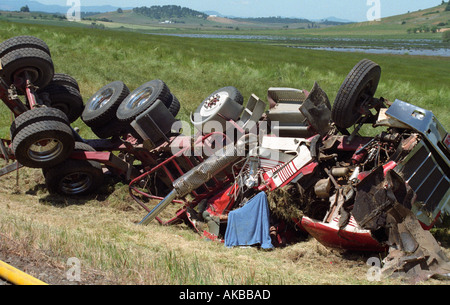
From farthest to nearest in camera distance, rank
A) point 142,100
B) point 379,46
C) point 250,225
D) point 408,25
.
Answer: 1. point 408,25
2. point 379,46
3. point 142,100
4. point 250,225

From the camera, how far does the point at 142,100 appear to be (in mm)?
8922

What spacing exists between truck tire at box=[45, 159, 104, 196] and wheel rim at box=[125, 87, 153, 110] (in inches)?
46.1

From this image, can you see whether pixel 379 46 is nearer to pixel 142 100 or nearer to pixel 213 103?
pixel 142 100

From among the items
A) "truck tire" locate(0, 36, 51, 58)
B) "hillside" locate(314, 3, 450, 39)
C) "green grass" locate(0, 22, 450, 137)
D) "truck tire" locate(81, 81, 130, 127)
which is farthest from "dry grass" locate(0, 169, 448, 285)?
"hillside" locate(314, 3, 450, 39)

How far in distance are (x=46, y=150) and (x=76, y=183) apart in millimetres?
882

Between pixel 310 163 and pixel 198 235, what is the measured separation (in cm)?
206

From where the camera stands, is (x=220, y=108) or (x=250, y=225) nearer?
(x=250, y=225)

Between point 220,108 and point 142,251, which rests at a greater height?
point 220,108

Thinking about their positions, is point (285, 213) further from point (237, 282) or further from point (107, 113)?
point (107, 113)

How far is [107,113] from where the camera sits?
9.19 m

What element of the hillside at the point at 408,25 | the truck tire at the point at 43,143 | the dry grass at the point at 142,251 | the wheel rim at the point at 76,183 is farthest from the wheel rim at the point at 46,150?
the hillside at the point at 408,25

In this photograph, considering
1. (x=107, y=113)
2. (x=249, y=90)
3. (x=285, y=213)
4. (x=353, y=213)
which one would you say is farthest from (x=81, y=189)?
(x=249, y=90)

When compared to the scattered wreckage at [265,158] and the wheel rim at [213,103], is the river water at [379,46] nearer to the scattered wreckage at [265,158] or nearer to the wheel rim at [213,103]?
the wheel rim at [213,103]

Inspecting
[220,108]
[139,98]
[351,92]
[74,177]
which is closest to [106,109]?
[139,98]
